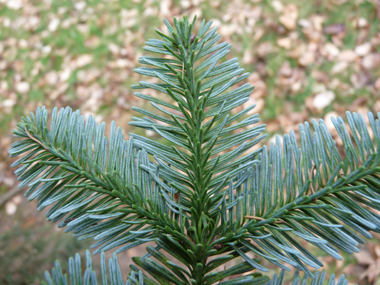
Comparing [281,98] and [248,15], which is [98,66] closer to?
[248,15]

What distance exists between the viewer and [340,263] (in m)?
1.30

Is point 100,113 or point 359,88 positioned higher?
point 359,88

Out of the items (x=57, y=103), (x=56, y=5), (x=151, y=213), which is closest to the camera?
(x=151, y=213)

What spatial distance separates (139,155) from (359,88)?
153 cm

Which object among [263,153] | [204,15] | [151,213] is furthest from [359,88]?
[151,213]

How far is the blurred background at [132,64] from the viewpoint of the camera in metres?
1.32

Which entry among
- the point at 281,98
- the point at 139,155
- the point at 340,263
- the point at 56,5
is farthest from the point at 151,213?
the point at 56,5

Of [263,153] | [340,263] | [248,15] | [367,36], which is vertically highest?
[248,15]

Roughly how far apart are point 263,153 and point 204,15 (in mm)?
1833

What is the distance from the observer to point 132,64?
2020 millimetres

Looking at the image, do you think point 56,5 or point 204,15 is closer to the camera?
point 204,15

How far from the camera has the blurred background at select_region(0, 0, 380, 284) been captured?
132 centimetres

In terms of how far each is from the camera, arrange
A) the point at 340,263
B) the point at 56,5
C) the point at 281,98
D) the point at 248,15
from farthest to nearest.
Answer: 1. the point at 56,5
2. the point at 248,15
3. the point at 281,98
4. the point at 340,263

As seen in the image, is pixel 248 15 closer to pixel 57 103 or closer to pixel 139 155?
pixel 57 103
